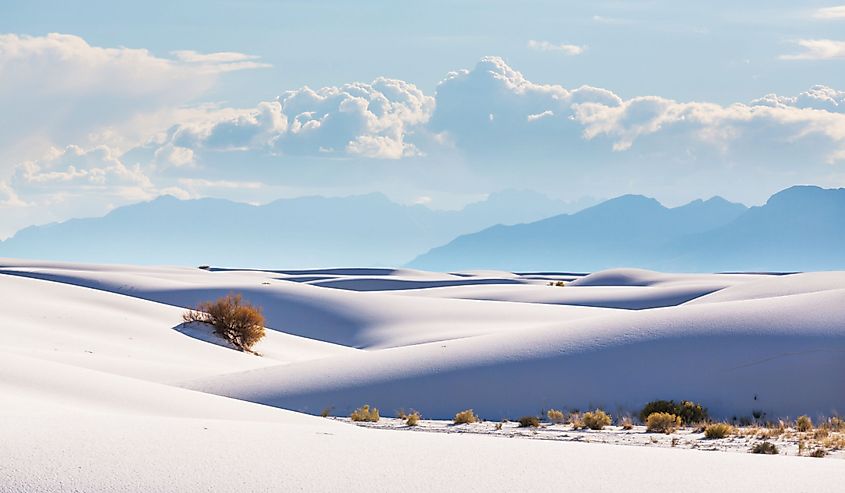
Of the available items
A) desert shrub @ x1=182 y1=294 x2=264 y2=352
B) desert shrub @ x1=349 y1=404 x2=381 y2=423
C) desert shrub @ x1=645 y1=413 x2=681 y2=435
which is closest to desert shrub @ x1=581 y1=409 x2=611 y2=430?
desert shrub @ x1=645 y1=413 x2=681 y2=435

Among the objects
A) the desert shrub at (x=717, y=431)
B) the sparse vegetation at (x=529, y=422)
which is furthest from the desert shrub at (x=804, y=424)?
the sparse vegetation at (x=529, y=422)

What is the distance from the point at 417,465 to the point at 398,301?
1701 inches

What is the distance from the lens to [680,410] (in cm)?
1812

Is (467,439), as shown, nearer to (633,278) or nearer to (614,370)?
(614,370)

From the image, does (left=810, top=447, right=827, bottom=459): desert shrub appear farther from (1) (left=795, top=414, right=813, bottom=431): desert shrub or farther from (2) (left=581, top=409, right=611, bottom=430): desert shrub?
(2) (left=581, top=409, right=611, bottom=430): desert shrub

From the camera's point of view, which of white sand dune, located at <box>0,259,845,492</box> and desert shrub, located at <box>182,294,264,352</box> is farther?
desert shrub, located at <box>182,294,264,352</box>

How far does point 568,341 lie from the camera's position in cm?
2278

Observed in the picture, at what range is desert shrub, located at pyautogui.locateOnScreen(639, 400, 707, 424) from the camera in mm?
17978

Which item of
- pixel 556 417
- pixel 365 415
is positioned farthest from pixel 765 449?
pixel 365 415

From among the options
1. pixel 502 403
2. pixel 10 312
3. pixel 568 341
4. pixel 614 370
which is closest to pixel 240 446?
pixel 502 403

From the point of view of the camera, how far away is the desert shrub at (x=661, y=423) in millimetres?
16469

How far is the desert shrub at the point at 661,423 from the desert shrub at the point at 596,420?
0.69 meters

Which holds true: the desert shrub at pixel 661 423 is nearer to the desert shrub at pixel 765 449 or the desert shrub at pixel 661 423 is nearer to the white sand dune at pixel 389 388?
the white sand dune at pixel 389 388

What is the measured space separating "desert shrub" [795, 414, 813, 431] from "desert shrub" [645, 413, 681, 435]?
5.70 ft
